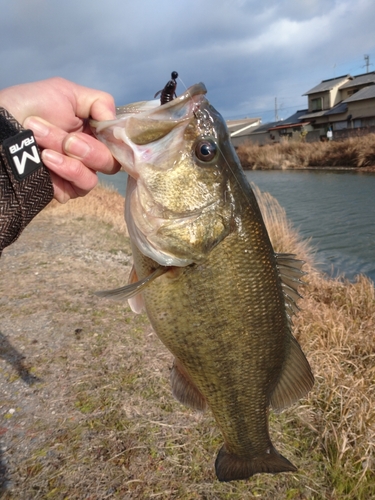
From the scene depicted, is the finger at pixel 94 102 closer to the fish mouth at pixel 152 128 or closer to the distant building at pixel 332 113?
the fish mouth at pixel 152 128

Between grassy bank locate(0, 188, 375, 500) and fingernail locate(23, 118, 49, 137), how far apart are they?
2768mm

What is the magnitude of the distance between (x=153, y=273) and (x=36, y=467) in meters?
2.47

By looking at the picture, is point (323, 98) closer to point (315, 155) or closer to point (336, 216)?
point (315, 155)

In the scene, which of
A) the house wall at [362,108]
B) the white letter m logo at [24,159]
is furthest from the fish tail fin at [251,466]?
the house wall at [362,108]

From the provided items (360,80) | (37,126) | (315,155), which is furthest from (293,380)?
(360,80)

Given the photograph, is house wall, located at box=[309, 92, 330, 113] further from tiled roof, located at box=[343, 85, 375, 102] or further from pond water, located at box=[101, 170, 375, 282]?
pond water, located at box=[101, 170, 375, 282]

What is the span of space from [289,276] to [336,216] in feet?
46.6

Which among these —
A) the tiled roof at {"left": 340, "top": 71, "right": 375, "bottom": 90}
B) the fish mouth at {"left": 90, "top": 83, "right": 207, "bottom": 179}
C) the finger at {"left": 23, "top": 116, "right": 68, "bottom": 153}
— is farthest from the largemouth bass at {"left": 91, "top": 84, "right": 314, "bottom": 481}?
the tiled roof at {"left": 340, "top": 71, "right": 375, "bottom": 90}

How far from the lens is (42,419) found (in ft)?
12.5

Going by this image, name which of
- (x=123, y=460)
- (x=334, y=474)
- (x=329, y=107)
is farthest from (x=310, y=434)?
(x=329, y=107)

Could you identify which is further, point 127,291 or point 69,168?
point 69,168

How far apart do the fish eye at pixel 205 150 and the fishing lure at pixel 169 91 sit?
10.6 inches

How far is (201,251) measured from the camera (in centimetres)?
196

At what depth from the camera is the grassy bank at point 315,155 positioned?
2830 cm
